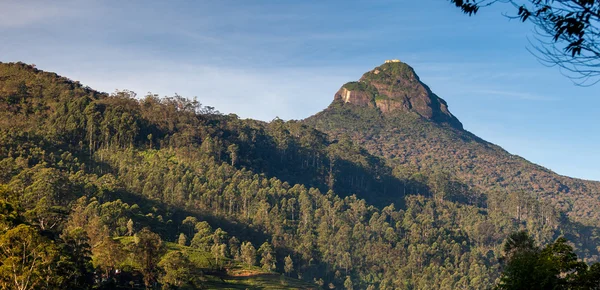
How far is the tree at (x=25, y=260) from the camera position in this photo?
Answer: 23484 mm

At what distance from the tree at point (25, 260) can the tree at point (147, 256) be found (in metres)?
11.2

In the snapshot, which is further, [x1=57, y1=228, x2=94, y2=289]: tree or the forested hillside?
the forested hillside

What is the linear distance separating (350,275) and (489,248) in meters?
28.5

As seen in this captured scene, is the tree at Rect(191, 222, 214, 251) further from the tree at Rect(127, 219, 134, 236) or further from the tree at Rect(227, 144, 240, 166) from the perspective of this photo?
the tree at Rect(227, 144, 240, 166)

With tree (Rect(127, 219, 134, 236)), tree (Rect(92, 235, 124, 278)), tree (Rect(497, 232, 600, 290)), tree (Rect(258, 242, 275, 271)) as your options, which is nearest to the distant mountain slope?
tree (Rect(258, 242, 275, 271))

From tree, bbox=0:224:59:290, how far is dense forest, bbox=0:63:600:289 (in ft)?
0.23

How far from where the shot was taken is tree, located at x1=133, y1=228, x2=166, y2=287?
3719 centimetres

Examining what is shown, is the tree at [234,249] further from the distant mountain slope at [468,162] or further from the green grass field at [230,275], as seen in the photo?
the distant mountain slope at [468,162]

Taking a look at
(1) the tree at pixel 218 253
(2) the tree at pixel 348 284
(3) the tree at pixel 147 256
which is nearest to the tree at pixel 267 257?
(1) the tree at pixel 218 253

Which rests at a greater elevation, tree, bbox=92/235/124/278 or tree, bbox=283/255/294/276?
tree, bbox=92/235/124/278

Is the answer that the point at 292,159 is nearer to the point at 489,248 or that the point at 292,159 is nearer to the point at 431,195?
the point at 431,195

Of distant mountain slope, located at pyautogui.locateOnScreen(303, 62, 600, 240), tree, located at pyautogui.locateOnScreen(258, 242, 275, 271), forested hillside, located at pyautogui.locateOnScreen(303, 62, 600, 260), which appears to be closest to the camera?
tree, located at pyautogui.locateOnScreen(258, 242, 275, 271)

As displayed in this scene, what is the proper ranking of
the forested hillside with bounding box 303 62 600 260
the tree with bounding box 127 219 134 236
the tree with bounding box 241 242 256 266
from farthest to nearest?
the forested hillside with bounding box 303 62 600 260, the tree with bounding box 241 242 256 266, the tree with bounding box 127 219 134 236

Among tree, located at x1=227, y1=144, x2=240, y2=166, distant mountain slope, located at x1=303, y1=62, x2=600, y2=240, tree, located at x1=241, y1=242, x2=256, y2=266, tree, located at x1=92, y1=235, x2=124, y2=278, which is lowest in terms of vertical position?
tree, located at x1=241, y1=242, x2=256, y2=266
